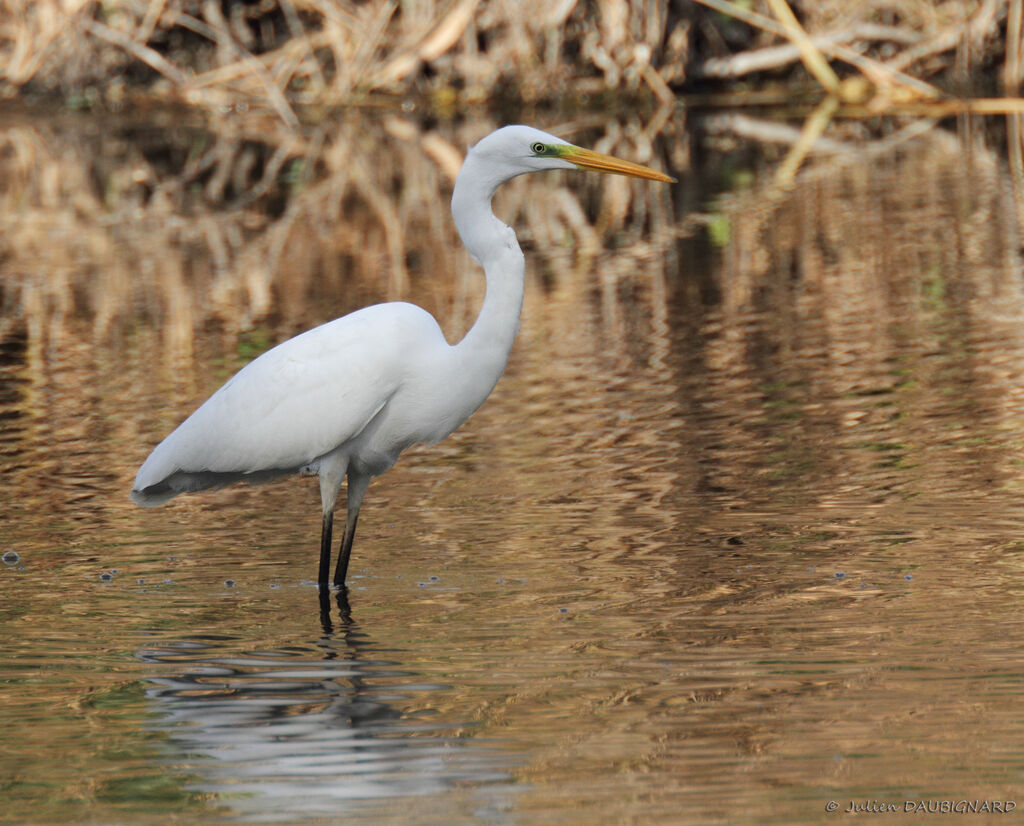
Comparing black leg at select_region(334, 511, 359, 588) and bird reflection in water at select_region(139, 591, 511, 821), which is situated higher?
black leg at select_region(334, 511, 359, 588)

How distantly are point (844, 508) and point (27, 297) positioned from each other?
23.8 ft

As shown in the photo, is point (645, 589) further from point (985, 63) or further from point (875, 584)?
point (985, 63)

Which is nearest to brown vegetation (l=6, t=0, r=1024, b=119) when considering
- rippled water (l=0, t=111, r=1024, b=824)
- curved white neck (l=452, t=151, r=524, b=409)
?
rippled water (l=0, t=111, r=1024, b=824)

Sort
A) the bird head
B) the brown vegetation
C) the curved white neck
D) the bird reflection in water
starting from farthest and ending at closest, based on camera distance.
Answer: the brown vegetation, the bird head, the curved white neck, the bird reflection in water

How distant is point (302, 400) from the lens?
5.60 meters

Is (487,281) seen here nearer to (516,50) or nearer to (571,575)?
(571,575)

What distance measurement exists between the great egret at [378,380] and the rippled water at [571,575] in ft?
1.40

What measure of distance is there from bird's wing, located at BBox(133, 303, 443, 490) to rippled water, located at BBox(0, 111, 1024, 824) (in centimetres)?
42

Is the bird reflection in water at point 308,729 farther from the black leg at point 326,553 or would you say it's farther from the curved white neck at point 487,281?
the curved white neck at point 487,281

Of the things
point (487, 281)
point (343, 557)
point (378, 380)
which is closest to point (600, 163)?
point (487, 281)

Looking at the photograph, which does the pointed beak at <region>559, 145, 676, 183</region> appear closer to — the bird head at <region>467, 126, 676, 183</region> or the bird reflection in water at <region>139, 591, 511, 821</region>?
the bird head at <region>467, 126, 676, 183</region>

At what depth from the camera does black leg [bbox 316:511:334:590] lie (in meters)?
5.63

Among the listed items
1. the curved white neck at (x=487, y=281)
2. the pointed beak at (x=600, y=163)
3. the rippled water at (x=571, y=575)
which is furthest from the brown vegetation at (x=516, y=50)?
the curved white neck at (x=487, y=281)

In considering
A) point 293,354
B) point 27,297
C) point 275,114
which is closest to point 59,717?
point 293,354
